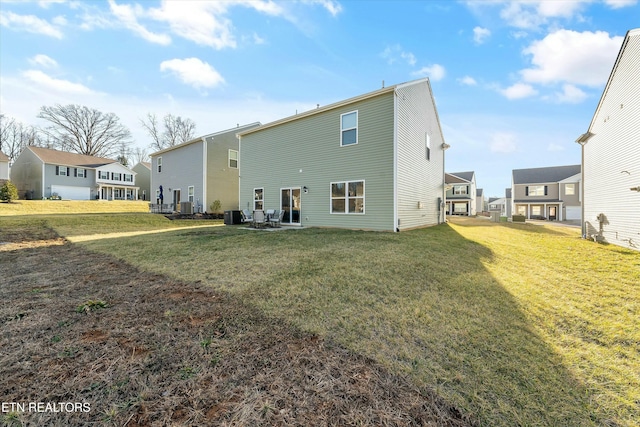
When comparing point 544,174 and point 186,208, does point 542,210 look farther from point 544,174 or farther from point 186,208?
point 186,208

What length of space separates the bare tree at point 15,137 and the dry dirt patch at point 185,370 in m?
52.8

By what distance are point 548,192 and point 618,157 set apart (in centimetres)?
3114

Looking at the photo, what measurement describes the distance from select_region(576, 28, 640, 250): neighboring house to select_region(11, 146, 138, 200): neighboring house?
144 ft

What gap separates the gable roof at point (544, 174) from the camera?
112 feet

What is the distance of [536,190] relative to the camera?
35469 millimetres

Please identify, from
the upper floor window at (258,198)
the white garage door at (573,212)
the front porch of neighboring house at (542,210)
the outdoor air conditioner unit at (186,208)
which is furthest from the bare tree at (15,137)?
the white garage door at (573,212)

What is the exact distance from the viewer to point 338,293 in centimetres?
421

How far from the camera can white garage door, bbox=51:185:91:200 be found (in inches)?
1147

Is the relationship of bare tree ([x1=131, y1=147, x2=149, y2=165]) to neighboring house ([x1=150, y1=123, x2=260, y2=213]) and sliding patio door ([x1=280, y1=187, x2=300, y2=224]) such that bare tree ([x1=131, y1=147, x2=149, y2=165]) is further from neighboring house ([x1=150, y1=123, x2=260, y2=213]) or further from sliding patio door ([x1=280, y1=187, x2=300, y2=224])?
sliding patio door ([x1=280, y1=187, x2=300, y2=224])

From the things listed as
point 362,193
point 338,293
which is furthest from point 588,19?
point 338,293

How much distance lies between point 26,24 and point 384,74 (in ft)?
44.9

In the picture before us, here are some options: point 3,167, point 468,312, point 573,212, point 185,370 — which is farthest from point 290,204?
point 573,212

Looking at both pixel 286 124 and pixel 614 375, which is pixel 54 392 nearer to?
pixel 614 375

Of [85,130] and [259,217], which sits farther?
[85,130]
